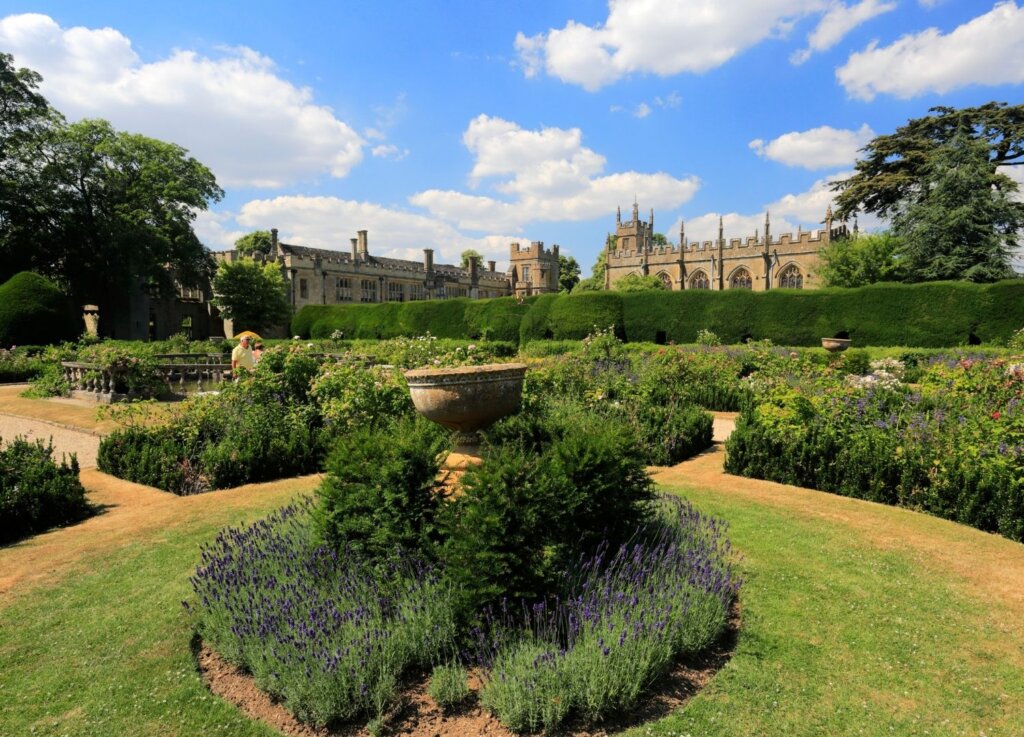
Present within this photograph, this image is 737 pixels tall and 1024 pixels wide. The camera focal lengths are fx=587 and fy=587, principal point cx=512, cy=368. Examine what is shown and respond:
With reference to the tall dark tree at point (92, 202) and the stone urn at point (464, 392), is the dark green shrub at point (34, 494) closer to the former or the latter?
the stone urn at point (464, 392)

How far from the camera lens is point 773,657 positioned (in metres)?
3.25

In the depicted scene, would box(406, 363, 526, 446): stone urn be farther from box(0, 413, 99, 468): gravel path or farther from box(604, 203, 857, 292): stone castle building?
box(604, 203, 857, 292): stone castle building

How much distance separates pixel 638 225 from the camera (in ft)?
238

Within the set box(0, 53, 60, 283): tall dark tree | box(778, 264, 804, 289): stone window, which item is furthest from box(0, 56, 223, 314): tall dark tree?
box(778, 264, 804, 289): stone window

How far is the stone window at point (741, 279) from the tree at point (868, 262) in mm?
14158

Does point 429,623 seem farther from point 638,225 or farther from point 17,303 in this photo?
point 638,225

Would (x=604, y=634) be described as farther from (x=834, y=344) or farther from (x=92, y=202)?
(x=92, y=202)

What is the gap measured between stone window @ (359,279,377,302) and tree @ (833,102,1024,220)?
1569 inches

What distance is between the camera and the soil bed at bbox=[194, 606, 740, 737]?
2.78 metres

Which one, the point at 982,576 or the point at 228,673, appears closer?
the point at 228,673


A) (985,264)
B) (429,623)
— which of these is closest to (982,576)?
(429,623)

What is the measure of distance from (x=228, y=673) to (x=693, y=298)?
23779 millimetres

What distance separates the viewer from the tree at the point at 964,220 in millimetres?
26328

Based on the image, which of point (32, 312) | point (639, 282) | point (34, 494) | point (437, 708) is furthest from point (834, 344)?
point (639, 282)
